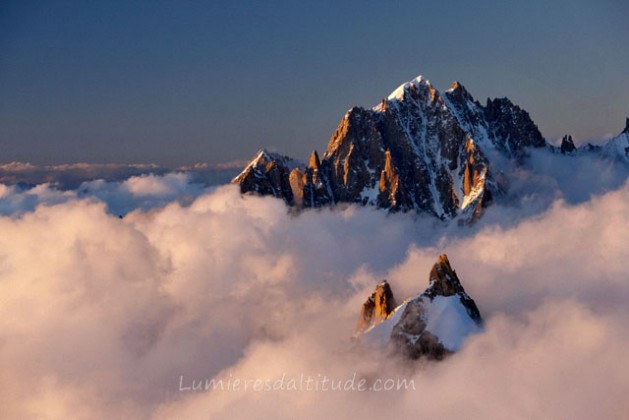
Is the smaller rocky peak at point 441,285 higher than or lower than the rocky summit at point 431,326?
higher

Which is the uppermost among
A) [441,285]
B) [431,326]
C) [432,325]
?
[441,285]

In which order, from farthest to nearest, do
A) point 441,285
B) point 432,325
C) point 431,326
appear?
1. point 441,285
2. point 432,325
3. point 431,326

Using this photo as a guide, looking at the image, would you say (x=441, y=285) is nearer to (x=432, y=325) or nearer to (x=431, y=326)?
(x=432, y=325)

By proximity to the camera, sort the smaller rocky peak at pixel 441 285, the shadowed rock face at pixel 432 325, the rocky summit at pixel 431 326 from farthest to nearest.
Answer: the smaller rocky peak at pixel 441 285
the rocky summit at pixel 431 326
the shadowed rock face at pixel 432 325

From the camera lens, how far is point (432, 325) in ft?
582

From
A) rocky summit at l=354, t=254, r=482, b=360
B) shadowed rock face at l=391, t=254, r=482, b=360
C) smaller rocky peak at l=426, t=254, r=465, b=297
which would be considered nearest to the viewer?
shadowed rock face at l=391, t=254, r=482, b=360

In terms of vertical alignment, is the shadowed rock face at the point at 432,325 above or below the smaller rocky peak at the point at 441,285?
below

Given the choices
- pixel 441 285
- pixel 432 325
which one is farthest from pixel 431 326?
pixel 441 285

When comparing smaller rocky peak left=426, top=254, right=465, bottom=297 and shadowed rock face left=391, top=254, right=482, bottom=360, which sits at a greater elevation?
smaller rocky peak left=426, top=254, right=465, bottom=297

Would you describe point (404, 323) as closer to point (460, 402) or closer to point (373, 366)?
point (373, 366)

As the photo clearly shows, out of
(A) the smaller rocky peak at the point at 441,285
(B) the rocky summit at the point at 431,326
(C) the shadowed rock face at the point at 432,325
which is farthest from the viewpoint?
(A) the smaller rocky peak at the point at 441,285

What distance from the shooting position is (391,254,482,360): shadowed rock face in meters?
174

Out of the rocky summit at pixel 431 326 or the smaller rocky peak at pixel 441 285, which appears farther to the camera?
the smaller rocky peak at pixel 441 285

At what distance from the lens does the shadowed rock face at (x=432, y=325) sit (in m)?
174
